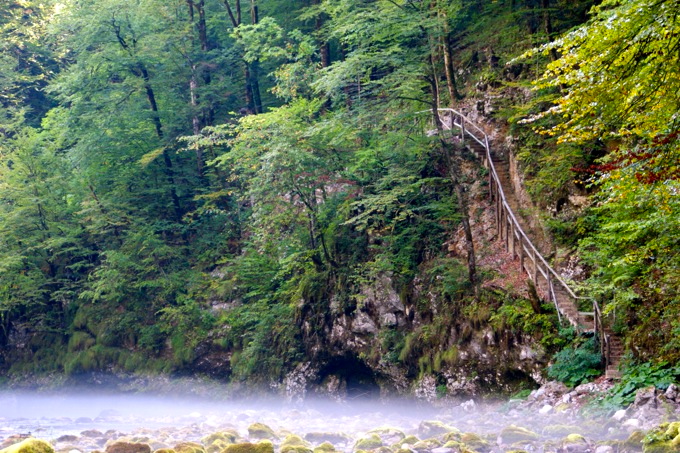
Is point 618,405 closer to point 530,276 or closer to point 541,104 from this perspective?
point 530,276

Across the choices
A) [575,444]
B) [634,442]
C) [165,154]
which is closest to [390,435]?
[575,444]

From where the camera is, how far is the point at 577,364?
10898mm

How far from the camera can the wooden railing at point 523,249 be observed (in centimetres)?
1124

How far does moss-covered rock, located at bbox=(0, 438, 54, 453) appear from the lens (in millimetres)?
7624

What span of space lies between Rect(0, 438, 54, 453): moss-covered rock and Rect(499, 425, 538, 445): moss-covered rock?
23.0 feet

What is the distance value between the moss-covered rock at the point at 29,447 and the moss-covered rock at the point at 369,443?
5.09m

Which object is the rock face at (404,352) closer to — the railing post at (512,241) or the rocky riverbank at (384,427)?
the rocky riverbank at (384,427)

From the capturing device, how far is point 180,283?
2159 cm

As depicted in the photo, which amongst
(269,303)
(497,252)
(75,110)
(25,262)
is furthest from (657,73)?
(25,262)

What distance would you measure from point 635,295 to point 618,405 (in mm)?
1812

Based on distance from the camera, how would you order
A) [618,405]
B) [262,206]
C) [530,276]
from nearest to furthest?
1. [618,405]
2. [530,276]
3. [262,206]

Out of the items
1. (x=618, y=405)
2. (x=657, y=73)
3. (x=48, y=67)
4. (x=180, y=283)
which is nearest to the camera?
(x=657, y=73)

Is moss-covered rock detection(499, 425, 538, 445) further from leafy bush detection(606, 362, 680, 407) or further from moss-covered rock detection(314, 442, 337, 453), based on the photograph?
moss-covered rock detection(314, 442, 337, 453)

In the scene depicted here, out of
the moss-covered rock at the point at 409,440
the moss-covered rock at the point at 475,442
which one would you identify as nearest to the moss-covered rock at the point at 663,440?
the moss-covered rock at the point at 475,442
